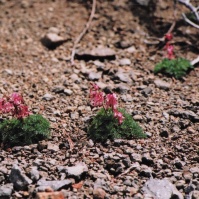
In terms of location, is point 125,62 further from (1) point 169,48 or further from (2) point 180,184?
(2) point 180,184

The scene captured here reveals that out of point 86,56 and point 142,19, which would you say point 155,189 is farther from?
point 142,19

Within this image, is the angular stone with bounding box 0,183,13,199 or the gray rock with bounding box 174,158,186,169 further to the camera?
the gray rock with bounding box 174,158,186,169

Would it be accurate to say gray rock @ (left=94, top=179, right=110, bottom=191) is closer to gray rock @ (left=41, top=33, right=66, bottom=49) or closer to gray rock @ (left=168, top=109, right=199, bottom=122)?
gray rock @ (left=168, top=109, right=199, bottom=122)

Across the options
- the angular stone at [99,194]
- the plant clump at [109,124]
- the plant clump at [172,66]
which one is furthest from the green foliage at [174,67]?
the angular stone at [99,194]

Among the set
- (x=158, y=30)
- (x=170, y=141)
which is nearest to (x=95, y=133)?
(x=170, y=141)

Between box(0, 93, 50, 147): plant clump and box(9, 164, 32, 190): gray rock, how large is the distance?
0.65 metres

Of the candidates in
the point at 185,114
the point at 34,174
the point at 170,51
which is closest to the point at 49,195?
the point at 34,174

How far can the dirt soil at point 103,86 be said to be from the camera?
460cm

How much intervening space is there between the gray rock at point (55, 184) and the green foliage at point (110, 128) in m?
0.88

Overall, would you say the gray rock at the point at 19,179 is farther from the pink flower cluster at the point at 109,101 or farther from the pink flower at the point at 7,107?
the pink flower cluster at the point at 109,101

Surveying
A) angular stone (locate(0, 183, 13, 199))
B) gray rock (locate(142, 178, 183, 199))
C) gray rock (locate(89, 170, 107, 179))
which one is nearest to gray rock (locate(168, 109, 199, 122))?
gray rock (locate(142, 178, 183, 199))

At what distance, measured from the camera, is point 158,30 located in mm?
7680

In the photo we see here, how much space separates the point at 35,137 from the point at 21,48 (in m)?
2.62

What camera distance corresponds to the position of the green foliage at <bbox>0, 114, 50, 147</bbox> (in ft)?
16.2
